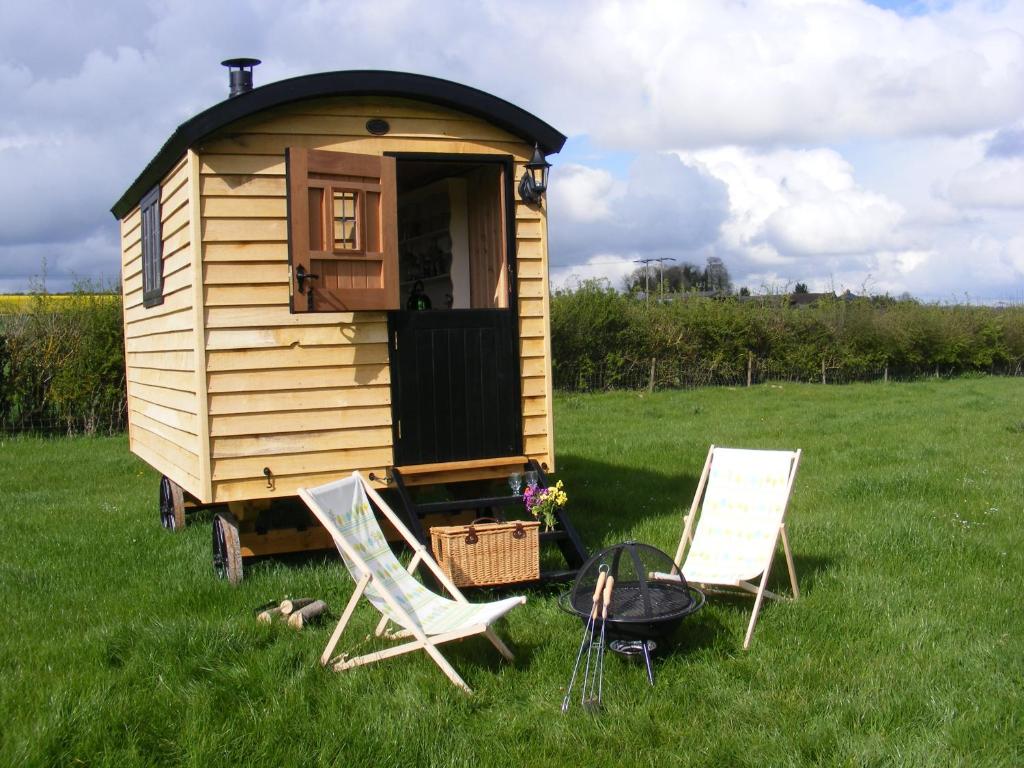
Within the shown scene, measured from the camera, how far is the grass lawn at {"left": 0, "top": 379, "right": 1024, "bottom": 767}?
156 inches

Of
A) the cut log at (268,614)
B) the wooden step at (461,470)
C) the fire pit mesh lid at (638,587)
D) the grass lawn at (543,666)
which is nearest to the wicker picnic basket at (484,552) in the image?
the grass lawn at (543,666)

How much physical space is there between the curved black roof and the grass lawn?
2914mm

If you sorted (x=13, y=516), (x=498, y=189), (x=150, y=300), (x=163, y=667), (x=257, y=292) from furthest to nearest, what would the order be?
(x=13, y=516) < (x=150, y=300) < (x=498, y=189) < (x=257, y=292) < (x=163, y=667)

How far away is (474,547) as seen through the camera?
5879mm

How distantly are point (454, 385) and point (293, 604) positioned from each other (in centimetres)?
200

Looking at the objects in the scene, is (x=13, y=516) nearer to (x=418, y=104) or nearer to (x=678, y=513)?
(x=418, y=104)

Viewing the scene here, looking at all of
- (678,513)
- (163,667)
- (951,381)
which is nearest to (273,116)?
(163,667)

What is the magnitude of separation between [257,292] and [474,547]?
7.34ft

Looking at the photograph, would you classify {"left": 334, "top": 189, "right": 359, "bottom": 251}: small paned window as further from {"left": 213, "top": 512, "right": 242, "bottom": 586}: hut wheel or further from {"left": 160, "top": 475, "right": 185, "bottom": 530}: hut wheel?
{"left": 160, "top": 475, "right": 185, "bottom": 530}: hut wheel

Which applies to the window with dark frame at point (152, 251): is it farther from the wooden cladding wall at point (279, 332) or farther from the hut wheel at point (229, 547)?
the hut wheel at point (229, 547)

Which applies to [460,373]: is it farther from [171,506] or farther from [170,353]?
[171,506]

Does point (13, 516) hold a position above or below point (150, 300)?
below

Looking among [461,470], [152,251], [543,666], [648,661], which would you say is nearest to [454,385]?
[461,470]

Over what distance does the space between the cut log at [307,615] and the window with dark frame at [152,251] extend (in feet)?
10.7
